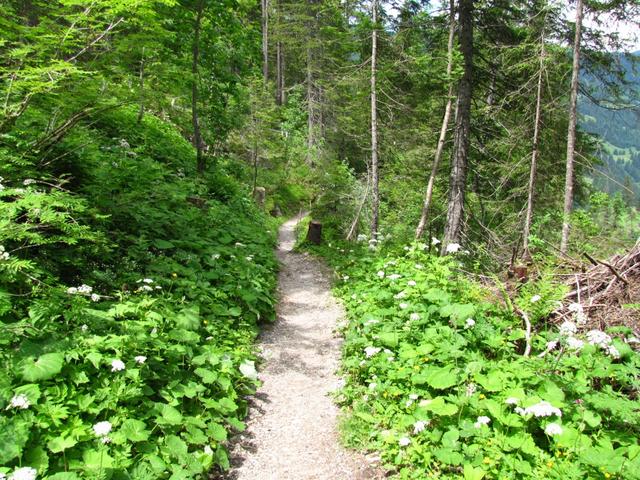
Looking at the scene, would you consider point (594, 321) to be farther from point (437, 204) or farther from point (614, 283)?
point (437, 204)

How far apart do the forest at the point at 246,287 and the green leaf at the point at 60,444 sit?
0.03m

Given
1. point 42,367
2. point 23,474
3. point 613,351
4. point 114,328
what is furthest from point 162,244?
point 613,351

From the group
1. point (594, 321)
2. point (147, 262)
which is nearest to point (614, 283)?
point (594, 321)

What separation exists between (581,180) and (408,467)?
15795 millimetres

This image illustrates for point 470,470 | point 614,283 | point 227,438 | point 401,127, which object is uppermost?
point 401,127

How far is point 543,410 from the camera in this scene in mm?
3539

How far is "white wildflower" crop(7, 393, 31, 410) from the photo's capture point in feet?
9.58

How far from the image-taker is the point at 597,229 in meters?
10.7

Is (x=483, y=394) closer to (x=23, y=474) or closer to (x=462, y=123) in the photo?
(x=23, y=474)

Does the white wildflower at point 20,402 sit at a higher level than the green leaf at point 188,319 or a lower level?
higher

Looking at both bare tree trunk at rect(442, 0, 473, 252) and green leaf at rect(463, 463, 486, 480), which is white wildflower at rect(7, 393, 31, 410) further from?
bare tree trunk at rect(442, 0, 473, 252)

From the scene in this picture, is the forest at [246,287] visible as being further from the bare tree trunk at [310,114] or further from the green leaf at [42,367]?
the bare tree trunk at [310,114]

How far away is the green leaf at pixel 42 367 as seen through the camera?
311 centimetres

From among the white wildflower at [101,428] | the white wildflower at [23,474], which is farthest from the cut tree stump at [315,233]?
the white wildflower at [23,474]
